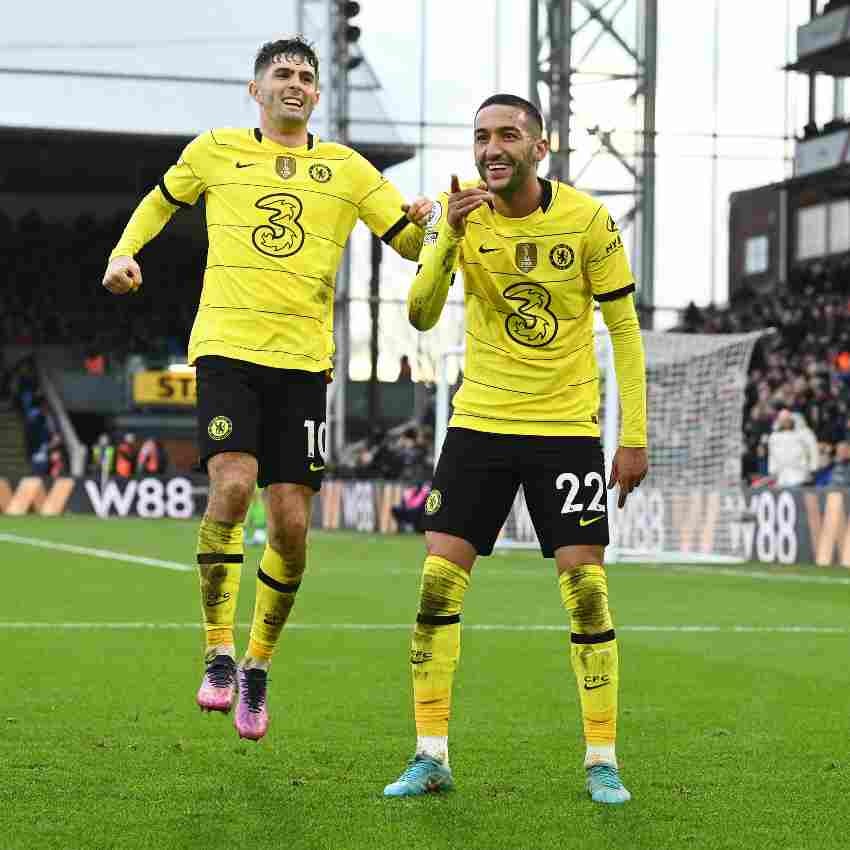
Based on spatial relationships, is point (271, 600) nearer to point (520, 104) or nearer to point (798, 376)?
point (520, 104)

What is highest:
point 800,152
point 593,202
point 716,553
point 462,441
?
point 800,152

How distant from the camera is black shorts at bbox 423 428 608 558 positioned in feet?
18.8

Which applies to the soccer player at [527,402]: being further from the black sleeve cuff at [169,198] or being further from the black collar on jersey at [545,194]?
the black sleeve cuff at [169,198]

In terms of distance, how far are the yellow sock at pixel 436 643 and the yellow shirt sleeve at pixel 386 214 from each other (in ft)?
4.43

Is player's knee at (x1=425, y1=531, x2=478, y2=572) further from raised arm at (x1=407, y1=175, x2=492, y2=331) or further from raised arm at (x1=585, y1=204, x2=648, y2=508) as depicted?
raised arm at (x1=407, y1=175, x2=492, y2=331)

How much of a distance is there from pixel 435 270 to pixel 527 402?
20.1 inches

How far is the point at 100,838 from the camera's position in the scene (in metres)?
4.83

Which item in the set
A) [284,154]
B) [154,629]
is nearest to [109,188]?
[154,629]

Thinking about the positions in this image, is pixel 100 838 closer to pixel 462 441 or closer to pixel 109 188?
pixel 462 441

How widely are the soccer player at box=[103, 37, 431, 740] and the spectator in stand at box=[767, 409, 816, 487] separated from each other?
14787 millimetres

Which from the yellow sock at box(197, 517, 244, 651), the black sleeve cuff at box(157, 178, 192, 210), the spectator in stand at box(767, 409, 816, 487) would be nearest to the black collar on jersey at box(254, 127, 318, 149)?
the black sleeve cuff at box(157, 178, 192, 210)

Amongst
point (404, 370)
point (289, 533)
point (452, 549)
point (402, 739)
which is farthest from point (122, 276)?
point (404, 370)

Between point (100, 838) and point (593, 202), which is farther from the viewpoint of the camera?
point (593, 202)

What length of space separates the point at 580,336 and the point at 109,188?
50894mm
